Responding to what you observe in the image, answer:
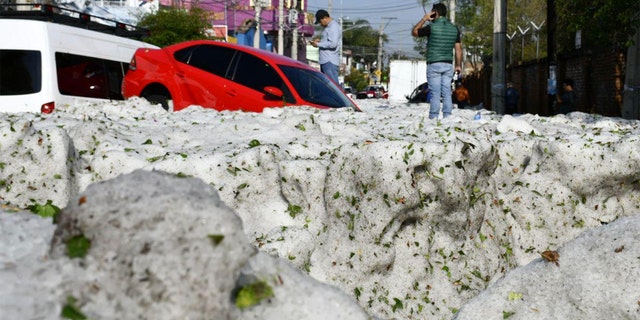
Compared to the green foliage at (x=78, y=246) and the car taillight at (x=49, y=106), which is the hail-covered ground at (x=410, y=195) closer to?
the green foliage at (x=78, y=246)

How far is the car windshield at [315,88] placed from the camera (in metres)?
10.8

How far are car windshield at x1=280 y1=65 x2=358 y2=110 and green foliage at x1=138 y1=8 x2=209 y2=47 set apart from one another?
26.7 metres

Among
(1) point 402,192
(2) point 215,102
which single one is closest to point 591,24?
(2) point 215,102

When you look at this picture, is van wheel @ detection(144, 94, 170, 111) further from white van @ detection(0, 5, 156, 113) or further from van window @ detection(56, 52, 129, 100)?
van window @ detection(56, 52, 129, 100)

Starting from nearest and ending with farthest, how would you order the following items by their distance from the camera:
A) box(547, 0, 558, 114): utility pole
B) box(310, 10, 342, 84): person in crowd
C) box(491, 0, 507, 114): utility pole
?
box(310, 10, 342, 84): person in crowd < box(547, 0, 558, 114): utility pole < box(491, 0, 507, 114): utility pole

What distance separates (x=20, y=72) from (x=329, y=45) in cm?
470

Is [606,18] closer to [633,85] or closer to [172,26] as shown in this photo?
[633,85]

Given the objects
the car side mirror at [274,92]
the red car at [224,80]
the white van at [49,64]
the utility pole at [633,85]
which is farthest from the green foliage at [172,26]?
the car side mirror at [274,92]

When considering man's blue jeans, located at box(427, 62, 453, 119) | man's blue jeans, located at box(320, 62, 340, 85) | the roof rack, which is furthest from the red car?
the roof rack

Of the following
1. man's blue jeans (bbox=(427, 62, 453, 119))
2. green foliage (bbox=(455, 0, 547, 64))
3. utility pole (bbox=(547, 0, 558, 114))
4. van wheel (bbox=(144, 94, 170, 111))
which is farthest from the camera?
green foliage (bbox=(455, 0, 547, 64))

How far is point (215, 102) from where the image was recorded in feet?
35.1

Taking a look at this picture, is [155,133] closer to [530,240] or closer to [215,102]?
[530,240]

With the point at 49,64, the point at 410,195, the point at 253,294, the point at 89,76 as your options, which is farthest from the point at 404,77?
the point at 253,294

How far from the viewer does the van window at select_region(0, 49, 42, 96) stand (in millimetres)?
11523
